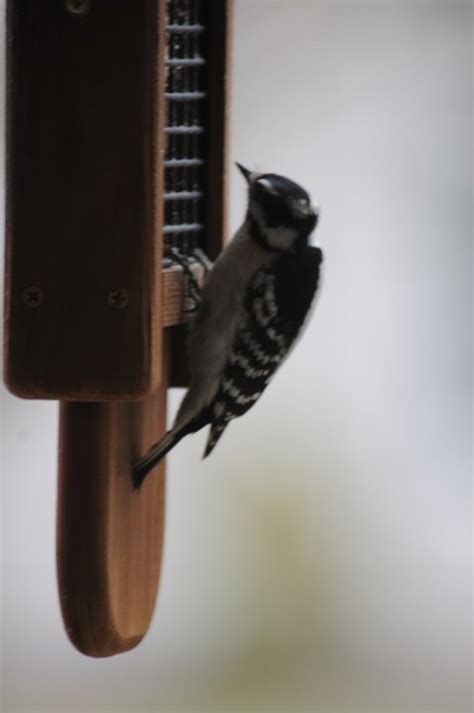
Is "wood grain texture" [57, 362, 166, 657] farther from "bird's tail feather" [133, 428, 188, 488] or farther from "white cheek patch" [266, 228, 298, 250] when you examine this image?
"white cheek patch" [266, 228, 298, 250]

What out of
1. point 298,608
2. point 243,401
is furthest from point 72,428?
point 298,608

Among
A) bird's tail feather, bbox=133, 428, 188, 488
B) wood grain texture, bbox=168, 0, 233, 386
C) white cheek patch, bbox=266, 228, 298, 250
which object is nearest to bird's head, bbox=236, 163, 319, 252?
white cheek patch, bbox=266, 228, 298, 250

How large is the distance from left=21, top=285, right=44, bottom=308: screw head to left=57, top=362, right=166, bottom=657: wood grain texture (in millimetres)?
153

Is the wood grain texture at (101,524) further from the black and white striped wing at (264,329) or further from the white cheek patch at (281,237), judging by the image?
the white cheek patch at (281,237)

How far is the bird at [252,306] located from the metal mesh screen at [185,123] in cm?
8

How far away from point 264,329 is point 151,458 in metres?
0.39

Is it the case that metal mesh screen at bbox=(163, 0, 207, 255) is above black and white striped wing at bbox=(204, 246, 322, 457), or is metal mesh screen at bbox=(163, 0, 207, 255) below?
above

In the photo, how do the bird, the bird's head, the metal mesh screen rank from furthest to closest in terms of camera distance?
the bird's head < the bird < the metal mesh screen

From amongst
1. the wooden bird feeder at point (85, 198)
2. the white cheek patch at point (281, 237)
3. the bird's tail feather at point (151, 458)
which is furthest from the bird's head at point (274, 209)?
the wooden bird feeder at point (85, 198)

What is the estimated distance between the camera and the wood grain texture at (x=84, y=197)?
1.44 m

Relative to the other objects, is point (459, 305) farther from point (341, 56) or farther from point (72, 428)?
point (72, 428)

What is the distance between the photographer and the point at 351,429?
263cm

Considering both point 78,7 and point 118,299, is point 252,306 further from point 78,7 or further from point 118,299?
point 78,7

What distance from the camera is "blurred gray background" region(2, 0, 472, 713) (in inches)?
99.2
